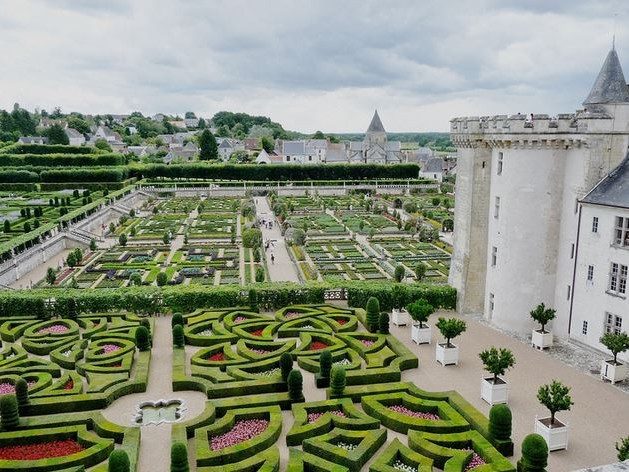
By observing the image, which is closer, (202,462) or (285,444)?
(202,462)

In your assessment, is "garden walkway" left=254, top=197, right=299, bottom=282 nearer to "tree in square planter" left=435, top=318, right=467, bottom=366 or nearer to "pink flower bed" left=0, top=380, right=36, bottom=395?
"tree in square planter" left=435, top=318, right=467, bottom=366

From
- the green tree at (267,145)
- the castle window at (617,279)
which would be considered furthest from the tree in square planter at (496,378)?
the green tree at (267,145)

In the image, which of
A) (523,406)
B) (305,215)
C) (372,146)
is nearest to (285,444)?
(523,406)

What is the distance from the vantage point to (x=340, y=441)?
16.6 meters

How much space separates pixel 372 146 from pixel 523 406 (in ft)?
354

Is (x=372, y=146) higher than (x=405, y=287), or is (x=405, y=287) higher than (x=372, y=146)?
(x=372, y=146)

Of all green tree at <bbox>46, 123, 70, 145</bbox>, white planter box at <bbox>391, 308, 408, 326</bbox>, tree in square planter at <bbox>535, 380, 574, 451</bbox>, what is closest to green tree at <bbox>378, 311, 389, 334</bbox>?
white planter box at <bbox>391, 308, 408, 326</bbox>

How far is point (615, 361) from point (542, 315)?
12.9 feet

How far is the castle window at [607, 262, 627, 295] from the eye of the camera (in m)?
21.8

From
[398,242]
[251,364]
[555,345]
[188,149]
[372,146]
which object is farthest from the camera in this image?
[188,149]

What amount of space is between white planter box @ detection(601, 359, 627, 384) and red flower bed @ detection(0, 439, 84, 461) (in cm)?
1899

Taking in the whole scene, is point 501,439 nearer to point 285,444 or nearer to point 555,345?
point 285,444

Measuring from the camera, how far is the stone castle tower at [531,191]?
77.5 ft

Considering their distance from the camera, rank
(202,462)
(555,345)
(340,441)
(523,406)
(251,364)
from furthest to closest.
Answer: (555,345) → (251,364) → (523,406) → (340,441) → (202,462)
